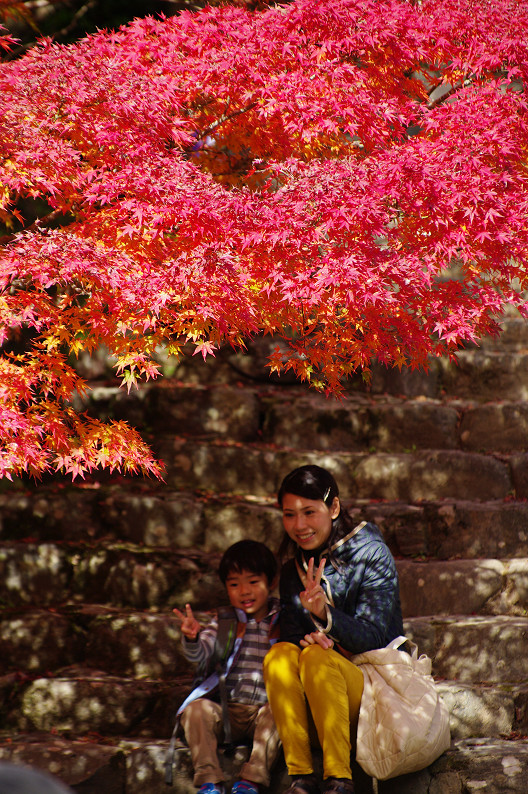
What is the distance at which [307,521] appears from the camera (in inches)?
147

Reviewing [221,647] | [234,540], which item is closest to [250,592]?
[221,647]

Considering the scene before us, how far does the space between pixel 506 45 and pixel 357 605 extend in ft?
10.3

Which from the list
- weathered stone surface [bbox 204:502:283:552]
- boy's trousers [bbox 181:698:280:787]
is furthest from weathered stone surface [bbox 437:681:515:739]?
weathered stone surface [bbox 204:502:283:552]

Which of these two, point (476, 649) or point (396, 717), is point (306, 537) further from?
point (476, 649)

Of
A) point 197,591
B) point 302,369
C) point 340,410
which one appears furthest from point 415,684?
point 340,410

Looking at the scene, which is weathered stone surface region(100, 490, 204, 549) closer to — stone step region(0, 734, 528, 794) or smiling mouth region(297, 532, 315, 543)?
stone step region(0, 734, 528, 794)

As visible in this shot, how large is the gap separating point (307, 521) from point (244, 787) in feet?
4.39

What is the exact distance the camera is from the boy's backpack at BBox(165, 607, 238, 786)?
3621mm

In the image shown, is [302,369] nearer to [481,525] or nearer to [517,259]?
[517,259]

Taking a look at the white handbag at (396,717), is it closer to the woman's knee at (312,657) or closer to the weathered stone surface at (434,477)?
the woman's knee at (312,657)

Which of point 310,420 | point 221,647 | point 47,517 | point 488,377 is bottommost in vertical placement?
point 221,647

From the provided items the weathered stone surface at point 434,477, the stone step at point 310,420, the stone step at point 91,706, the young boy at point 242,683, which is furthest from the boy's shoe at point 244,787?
the stone step at point 310,420

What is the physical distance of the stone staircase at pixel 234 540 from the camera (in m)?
4.40

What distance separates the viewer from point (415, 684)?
132 inches
